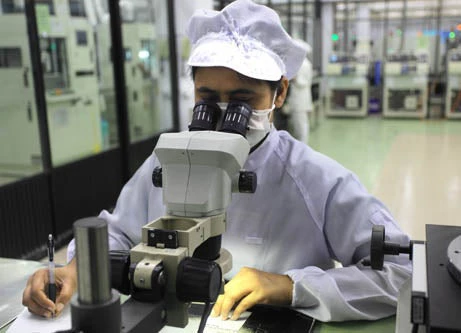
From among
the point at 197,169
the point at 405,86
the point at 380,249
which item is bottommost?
the point at 405,86

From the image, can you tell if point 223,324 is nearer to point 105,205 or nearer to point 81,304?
point 81,304

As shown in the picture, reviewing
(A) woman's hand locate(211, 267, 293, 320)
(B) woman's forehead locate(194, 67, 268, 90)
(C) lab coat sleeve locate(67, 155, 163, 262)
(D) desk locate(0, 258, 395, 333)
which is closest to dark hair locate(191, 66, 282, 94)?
(B) woman's forehead locate(194, 67, 268, 90)

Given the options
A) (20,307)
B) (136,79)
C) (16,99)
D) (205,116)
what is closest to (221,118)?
(205,116)

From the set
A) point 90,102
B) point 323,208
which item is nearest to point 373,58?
point 90,102

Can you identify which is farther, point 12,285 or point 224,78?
point 12,285

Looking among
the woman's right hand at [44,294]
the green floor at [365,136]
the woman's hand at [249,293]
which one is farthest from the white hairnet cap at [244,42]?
the green floor at [365,136]

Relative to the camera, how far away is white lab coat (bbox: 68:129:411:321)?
37.1 inches

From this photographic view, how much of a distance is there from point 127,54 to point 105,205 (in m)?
A: 1.30

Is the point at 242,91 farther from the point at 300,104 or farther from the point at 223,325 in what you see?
the point at 300,104

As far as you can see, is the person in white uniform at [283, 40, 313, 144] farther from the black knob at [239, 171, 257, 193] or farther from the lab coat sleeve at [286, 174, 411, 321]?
the black knob at [239, 171, 257, 193]

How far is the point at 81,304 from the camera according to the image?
47cm

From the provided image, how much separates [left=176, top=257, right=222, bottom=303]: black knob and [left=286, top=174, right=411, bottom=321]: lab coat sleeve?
0.38 meters

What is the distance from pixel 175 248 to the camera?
1.98 feet

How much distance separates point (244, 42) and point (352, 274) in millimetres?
537
